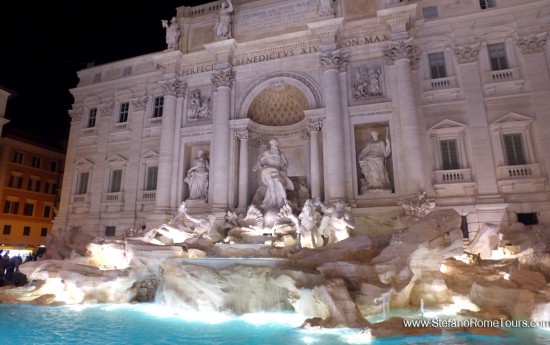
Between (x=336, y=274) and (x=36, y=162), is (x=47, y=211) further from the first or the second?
(x=336, y=274)

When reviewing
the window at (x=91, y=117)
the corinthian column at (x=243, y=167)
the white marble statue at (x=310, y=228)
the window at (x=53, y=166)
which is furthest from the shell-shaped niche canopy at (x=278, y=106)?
the window at (x=53, y=166)

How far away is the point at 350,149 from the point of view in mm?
17578

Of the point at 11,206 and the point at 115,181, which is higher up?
the point at 115,181

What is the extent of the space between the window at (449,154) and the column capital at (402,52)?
4066mm

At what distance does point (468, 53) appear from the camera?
17.3m

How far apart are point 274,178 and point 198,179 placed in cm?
491

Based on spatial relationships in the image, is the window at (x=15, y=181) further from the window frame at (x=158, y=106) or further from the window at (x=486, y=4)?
the window at (x=486, y=4)

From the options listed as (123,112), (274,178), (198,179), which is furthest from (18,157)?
(274,178)

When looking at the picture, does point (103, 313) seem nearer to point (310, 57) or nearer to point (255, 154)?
point (255, 154)

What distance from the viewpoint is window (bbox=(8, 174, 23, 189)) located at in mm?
30697

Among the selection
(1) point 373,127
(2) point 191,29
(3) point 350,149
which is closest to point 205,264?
(3) point 350,149

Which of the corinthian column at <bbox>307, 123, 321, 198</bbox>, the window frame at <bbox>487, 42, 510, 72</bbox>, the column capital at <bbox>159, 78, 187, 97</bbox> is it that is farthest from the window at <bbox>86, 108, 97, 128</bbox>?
the window frame at <bbox>487, 42, 510, 72</bbox>

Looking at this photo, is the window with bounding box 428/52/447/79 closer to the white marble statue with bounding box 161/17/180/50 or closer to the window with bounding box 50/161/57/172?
the white marble statue with bounding box 161/17/180/50

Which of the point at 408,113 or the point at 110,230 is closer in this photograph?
the point at 408,113
